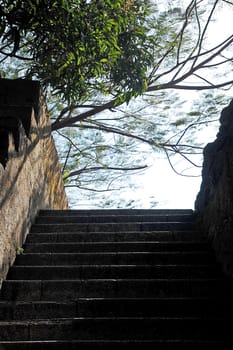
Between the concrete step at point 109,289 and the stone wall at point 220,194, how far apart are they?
271mm

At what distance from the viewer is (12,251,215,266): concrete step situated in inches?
157

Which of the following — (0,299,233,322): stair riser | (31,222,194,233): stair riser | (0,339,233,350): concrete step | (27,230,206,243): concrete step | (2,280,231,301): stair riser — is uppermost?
(31,222,194,233): stair riser

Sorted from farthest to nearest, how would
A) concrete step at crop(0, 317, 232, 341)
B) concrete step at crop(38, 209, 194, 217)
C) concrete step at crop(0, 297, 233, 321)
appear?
concrete step at crop(38, 209, 194, 217) → concrete step at crop(0, 297, 233, 321) → concrete step at crop(0, 317, 232, 341)

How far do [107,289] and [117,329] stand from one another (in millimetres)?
596

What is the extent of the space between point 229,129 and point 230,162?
A: 1.47ft

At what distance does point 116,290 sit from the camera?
138 inches

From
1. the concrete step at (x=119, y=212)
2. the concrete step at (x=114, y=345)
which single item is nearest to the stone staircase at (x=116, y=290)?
the concrete step at (x=114, y=345)

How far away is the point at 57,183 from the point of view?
7191mm

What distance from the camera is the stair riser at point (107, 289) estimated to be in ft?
11.3

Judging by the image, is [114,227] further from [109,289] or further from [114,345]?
[114,345]

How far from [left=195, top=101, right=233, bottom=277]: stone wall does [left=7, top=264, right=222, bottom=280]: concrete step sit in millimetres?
274

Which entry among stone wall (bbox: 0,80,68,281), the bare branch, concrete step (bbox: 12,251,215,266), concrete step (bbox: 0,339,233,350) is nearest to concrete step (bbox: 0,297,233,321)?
concrete step (bbox: 0,339,233,350)

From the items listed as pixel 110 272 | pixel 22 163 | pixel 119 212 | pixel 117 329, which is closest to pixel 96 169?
pixel 119 212

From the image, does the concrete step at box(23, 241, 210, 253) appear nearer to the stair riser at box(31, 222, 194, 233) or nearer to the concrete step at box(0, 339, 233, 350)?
the stair riser at box(31, 222, 194, 233)
